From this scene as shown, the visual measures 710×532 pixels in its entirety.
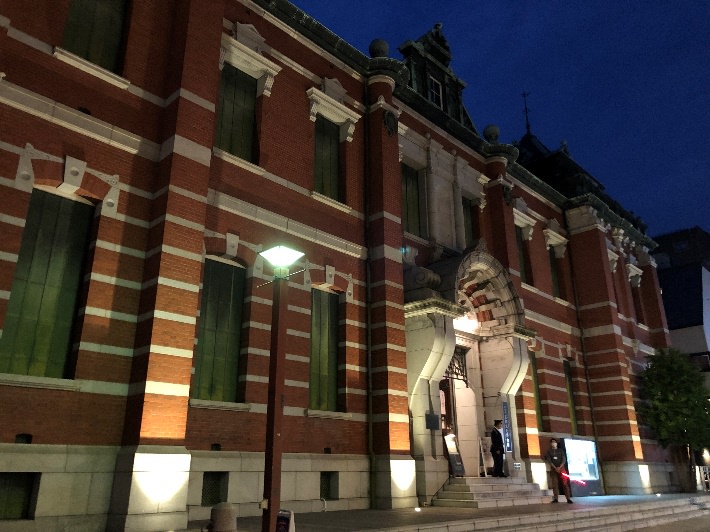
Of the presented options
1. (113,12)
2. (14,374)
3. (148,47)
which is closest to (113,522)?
(14,374)

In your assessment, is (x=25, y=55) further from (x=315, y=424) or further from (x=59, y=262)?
(x=315, y=424)

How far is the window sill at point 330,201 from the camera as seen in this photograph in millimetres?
14148

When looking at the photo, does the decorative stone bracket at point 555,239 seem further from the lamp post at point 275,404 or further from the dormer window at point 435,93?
the lamp post at point 275,404

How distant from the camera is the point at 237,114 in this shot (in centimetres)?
1338

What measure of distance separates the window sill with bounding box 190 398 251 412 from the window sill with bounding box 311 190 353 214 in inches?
213

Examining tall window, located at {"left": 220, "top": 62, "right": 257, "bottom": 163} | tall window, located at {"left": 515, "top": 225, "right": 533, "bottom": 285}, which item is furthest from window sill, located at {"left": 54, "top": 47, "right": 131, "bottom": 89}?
tall window, located at {"left": 515, "top": 225, "right": 533, "bottom": 285}

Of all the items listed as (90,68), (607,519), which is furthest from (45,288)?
(607,519)

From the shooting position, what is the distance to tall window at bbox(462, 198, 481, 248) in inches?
770

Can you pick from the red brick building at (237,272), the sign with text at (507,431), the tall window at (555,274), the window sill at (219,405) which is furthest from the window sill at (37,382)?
the tall window at (555,274)

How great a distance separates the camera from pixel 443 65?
2089 centimetres

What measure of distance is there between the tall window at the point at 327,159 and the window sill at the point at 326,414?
18.1 ft

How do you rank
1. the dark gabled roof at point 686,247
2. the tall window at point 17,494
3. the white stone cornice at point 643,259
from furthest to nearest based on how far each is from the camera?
the dark gabled roof at point 686,247
the white stone cornice at point 643,259
the tall window at point 17,494

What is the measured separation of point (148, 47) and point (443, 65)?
12.2 meters

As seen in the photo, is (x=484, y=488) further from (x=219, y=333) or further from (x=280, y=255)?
(x=280, y=255)
